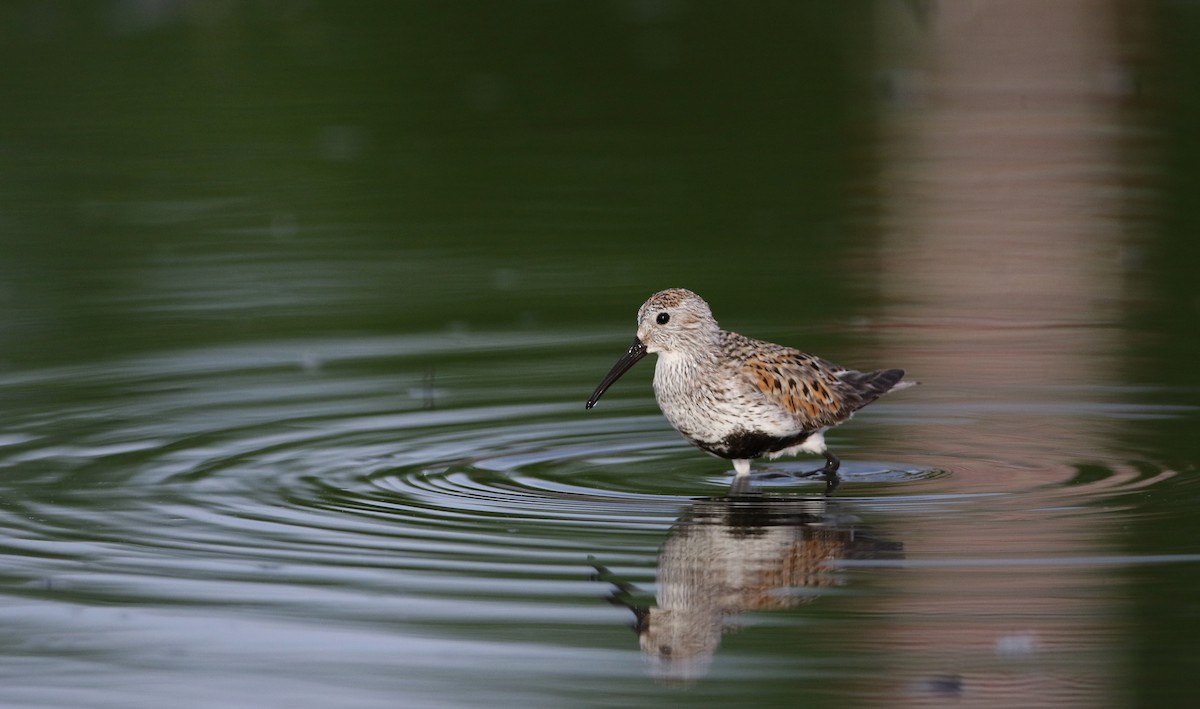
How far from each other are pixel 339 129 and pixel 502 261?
548 centimetres

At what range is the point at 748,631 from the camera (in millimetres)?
7105

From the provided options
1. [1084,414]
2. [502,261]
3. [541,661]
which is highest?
[502,261]

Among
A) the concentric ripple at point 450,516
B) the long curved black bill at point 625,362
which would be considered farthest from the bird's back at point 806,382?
the long curved black bill at point 625,362

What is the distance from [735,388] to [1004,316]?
4002mm

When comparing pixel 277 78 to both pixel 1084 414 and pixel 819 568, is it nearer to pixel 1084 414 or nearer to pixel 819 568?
pixel 1084 414

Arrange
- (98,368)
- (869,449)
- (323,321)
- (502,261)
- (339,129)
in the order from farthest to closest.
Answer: (339,129)
(502,261)
(323,321)
(98,368)
(869,449)

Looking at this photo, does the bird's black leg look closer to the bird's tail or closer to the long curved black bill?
the bird's tail

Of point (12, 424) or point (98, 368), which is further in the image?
point (98, 368)

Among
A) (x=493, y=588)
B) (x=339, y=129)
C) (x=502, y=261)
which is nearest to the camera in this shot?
(x=493, y=588)

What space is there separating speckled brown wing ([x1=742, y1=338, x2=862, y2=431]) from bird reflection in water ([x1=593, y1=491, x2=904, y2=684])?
2.44 feet

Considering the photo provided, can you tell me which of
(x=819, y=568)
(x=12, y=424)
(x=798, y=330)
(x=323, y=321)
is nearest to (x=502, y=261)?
(x=323, y=321)

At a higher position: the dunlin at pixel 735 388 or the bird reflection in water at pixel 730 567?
the dunlin at pixel 735 388

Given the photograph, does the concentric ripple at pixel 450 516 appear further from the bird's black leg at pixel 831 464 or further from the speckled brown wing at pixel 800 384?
the speckled brown wing at pixel 800 384

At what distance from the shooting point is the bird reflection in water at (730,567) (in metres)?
7.07
